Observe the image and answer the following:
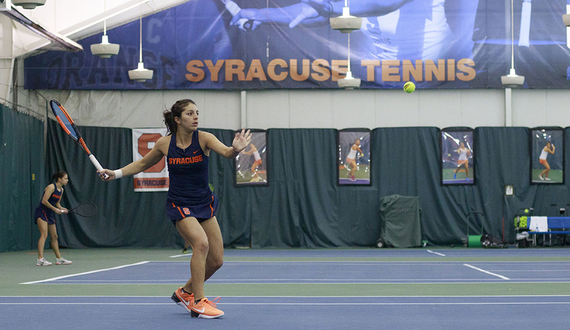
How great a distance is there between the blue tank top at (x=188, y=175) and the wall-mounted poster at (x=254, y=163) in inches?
455

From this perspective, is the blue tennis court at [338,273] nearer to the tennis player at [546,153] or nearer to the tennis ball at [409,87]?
the tennis ball at [409,87]

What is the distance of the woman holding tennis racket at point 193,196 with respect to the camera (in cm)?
528

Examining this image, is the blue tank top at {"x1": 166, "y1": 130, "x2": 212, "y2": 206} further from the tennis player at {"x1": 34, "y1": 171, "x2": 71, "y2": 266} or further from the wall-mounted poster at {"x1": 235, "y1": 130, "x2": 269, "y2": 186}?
the wall-mounted poster at {"x1": 235, "y1": 130, "x2": 269, "y2": 186}

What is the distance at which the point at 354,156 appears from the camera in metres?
17.1

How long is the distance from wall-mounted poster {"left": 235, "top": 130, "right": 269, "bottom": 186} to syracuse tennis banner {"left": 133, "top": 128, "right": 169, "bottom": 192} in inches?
68.0

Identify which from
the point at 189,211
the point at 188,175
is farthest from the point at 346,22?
the point at 189,211

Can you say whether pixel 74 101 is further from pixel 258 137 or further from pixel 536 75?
pixel 536 75

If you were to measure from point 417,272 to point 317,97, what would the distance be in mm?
8632

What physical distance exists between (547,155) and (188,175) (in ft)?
44.2

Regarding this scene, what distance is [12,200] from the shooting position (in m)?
15.6

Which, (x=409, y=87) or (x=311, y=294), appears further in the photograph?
(x=409, y=87)
